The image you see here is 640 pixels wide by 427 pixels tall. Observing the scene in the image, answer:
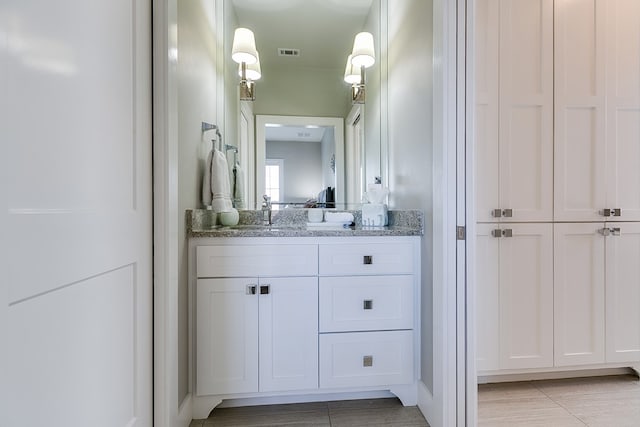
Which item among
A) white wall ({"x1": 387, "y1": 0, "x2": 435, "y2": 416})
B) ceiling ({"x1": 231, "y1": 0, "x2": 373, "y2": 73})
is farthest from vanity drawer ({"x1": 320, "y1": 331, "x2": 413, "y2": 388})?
ceiling ({"x1": 231, "y1": 0, "x2": 373, "y2": 73})

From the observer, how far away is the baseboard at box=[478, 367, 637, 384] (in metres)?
1.83

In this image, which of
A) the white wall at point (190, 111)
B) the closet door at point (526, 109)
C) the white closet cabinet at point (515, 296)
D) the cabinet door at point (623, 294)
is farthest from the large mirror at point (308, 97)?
the cabinet door at point (623, 294)

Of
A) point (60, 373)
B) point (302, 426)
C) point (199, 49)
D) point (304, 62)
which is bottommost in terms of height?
point (302, 426)

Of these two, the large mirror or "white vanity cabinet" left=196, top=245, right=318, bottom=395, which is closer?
"white vanity cabinet" left=196, top=245, right=318, bottom=395

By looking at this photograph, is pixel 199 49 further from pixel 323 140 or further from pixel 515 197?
pixel 515 197

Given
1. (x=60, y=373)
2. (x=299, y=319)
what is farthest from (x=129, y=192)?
(x=299, y=319)

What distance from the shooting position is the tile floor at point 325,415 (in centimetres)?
145

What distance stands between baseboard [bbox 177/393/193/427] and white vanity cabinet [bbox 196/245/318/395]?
0.07 meters

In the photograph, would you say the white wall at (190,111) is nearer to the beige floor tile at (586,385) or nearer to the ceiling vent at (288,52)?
the ceiling vent at (288,52)

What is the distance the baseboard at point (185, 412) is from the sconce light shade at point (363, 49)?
2.25 m

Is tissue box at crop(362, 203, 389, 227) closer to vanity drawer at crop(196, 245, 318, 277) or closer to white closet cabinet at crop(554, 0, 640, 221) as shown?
vanity drawer at crop(196, 245, 318, 277)

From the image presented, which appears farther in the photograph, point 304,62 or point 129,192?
point 304,62

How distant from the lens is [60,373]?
0.73 metres

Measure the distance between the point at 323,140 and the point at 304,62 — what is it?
548 mm
